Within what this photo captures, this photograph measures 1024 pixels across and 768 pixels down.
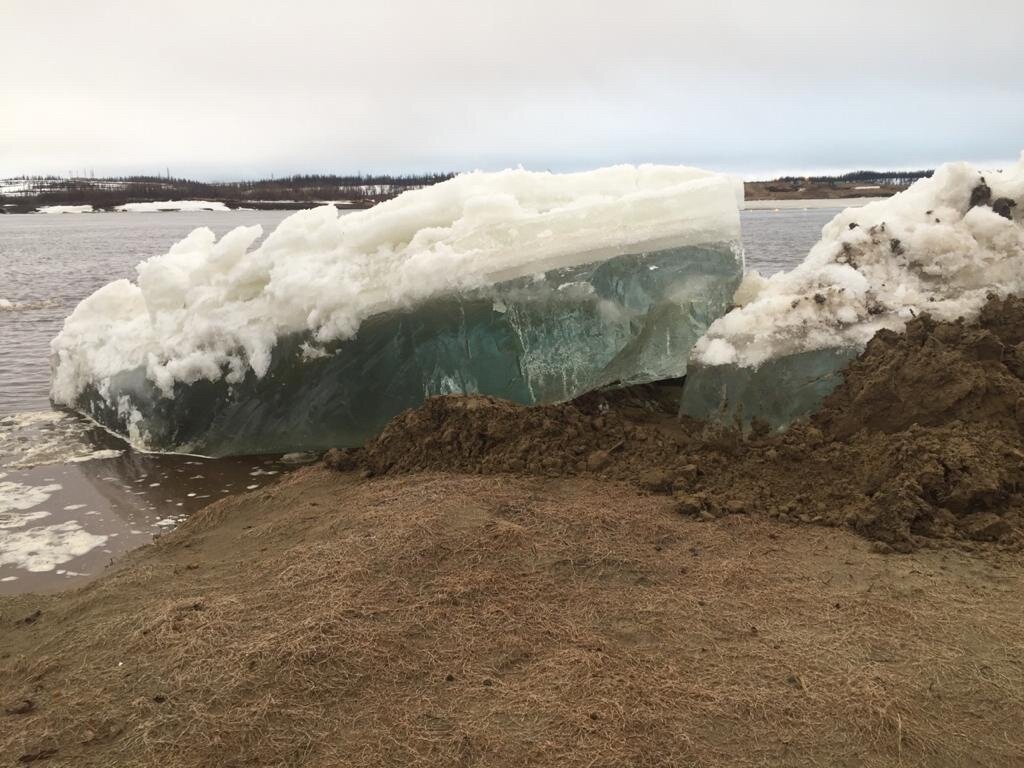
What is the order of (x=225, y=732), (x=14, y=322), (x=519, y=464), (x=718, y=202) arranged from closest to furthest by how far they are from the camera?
1. (x=225, y=732)
2. (x=519, y=464)
3. (x=718, y=202)
4. (x=14, y=322)

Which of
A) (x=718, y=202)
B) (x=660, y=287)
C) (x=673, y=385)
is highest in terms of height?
(x=718, y=202)

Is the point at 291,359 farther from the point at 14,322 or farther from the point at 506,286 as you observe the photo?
the point at 14,322

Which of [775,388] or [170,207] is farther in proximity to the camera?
[170,207]

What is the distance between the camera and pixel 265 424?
7.28m

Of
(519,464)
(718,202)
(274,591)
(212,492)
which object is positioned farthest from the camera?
(718,202)

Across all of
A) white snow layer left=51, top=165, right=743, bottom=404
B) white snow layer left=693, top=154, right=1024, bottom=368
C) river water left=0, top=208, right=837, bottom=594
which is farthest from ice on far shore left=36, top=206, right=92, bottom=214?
white snow layer left=693, top=154, right=1024, bottom=368

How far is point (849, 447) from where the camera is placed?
509 centimetres

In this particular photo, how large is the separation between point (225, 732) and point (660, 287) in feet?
16.2

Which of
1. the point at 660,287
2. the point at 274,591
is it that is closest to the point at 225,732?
the point at 274,591

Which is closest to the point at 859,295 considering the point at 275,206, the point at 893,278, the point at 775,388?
the point at 893,278

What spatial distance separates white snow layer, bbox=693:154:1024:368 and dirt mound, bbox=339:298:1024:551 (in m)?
0.30

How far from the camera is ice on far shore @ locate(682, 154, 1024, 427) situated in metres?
5.79

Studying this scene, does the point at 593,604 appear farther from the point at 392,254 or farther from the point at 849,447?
the point at 392,254

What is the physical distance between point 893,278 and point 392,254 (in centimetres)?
433
